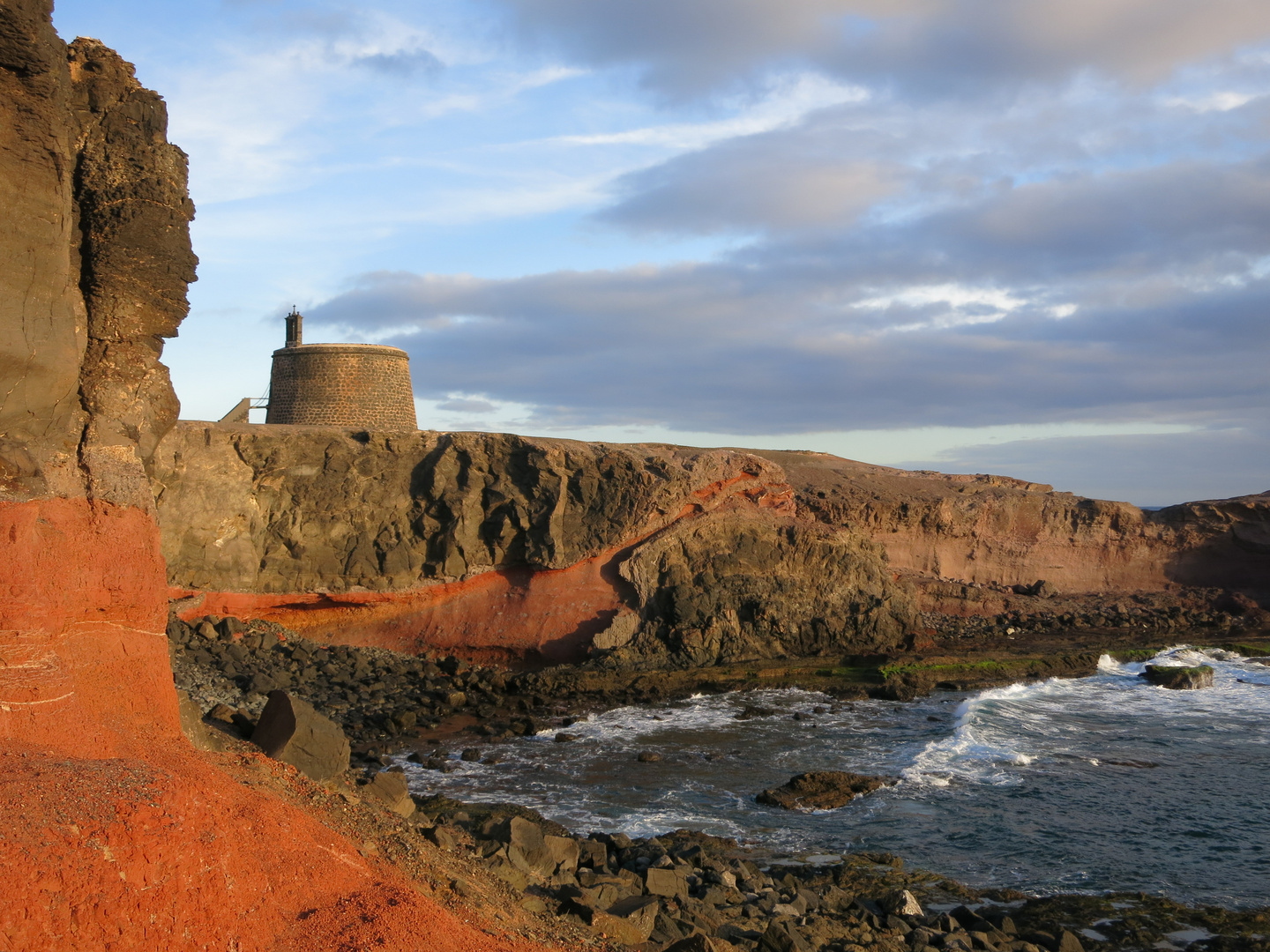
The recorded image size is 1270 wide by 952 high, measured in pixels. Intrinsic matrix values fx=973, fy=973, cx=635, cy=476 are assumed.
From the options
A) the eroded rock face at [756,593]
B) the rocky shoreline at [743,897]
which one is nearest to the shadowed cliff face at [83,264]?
the rocky shoreline at [743,897]

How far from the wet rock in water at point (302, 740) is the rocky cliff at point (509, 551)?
11983 millimetres

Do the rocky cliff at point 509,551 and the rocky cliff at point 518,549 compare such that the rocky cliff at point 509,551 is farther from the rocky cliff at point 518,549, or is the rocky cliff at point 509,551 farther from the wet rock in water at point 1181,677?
the wet rock in water at point 1181,677

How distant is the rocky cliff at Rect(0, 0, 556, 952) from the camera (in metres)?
5.04

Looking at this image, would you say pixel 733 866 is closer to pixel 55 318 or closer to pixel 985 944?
pixel 985 944

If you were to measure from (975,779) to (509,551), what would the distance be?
1115 centimetres

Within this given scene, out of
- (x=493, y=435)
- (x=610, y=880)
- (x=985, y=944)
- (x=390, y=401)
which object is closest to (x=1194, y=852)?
(x=985, y=944)

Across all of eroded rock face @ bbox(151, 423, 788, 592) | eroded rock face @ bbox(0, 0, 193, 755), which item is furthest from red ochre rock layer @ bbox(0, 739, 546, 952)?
eroded rock face @ bbox(151, 423, 788, 592)

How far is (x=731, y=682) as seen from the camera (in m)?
19.9

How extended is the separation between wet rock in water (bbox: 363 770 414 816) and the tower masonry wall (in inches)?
837

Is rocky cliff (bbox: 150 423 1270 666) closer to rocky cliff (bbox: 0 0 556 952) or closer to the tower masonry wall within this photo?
the tower masonry wall

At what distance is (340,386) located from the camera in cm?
2959

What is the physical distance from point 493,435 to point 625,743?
874 centimetres

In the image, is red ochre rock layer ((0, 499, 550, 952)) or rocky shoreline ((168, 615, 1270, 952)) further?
rocky shoreline ((168, 615, 1270, 952))

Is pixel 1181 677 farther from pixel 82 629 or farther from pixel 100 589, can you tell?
pixel 82 629
